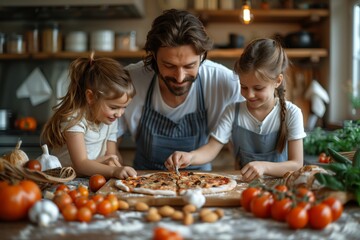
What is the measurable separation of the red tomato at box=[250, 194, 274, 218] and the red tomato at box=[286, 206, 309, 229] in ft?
0.33

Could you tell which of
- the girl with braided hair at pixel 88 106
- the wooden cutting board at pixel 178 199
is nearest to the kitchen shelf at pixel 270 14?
the girl with braided hair at pixel 88 106

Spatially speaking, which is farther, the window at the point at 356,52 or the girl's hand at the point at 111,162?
the window at the point at 356,52

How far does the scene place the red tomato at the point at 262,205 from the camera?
1.25 m

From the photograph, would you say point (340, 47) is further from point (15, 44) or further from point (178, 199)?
point (178, 199)

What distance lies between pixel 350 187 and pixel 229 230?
1.52ft

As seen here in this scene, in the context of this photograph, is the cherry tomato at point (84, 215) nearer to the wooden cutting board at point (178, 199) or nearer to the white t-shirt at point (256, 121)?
the wooden cutting board at point (178, 199)

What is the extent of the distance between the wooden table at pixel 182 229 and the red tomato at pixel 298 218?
0.06 feet

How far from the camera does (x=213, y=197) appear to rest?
1454 millimetres

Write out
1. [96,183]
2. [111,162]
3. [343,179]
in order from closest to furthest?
1. [343,179]
2. [96,183]
3. [111,162]

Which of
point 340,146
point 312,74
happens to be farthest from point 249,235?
point 312,74

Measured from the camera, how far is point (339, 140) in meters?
2.21

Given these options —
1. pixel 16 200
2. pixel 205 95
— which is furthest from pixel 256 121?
pixel 16 200

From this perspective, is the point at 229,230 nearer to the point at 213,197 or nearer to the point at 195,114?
the point at 213,197

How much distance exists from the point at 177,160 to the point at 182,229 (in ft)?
2.31
